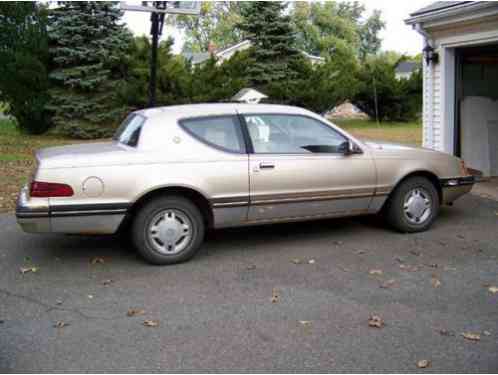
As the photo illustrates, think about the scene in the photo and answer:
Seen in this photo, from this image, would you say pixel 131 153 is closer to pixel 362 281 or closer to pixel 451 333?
pixel 362 281

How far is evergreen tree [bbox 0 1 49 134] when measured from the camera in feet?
60.4

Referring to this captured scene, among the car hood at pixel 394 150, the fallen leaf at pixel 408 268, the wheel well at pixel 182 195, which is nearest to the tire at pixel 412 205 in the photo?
the car hood at pixel 394 150

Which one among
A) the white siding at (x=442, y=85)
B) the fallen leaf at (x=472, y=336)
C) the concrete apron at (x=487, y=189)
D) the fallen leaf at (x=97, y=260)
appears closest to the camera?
the fallen leaf at (x=472, y=336)

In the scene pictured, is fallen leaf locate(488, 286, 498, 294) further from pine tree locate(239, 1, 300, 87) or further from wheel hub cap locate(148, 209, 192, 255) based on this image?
pine tree locate(239, 1, 300, 87)

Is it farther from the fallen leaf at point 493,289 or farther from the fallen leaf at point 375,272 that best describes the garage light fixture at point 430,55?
the fallen leaf at point 493,289

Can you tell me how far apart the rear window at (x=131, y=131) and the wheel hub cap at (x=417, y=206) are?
3134 millimetres

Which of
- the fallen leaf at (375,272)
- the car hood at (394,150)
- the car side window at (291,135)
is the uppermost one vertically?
the car side window at (291,135)

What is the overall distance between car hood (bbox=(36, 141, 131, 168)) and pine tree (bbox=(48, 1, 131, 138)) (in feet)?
45.3

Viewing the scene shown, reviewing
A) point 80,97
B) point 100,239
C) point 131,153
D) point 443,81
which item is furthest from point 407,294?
point 80,97

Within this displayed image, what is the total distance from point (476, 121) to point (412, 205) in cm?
477

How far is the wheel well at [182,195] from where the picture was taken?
5.85 meters

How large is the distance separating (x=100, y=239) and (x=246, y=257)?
1.85 m

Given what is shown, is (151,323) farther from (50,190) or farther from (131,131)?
(131,131)

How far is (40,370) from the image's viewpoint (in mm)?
3688
